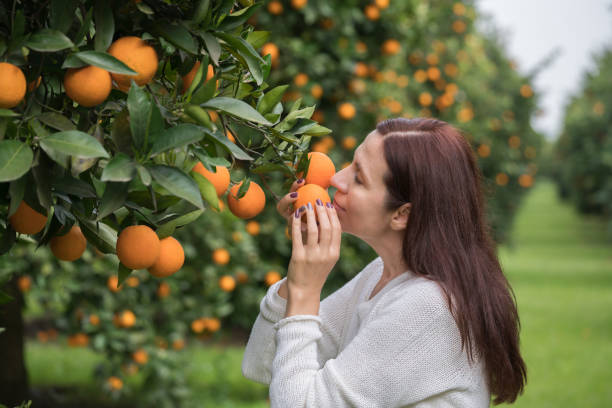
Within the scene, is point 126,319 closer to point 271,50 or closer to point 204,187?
point 271,50

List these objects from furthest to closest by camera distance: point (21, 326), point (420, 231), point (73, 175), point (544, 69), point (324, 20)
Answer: point (544, 69) → point (324, 20) → point (21, 326) → point (420, 231) → point (73, 175)

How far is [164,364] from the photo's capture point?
12.3ft

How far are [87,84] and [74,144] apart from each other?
4.5 inches

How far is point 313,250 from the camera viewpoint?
1.46 m

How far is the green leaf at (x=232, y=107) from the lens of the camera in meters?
1.10

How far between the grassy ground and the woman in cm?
262

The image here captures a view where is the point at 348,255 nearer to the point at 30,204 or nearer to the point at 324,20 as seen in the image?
the point at 324,20

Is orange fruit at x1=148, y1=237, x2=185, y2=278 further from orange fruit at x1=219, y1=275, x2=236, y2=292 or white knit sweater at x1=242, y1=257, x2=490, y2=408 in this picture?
orange fruit at x1=219, y1=275, x2=236, y2=292

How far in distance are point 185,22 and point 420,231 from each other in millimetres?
765

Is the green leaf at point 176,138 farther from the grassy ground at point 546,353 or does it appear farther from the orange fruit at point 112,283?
the grassy ground at point 546,353

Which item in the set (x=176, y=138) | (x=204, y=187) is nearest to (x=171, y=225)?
(x=204, y=187)

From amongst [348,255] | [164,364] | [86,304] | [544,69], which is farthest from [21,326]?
[544,69]

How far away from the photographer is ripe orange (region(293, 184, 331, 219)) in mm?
1491

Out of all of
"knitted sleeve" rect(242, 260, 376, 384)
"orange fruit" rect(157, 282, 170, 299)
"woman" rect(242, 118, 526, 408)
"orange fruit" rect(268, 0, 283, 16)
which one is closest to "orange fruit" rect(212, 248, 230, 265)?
"orange fruit" rect(157, 282, 170, 299)
